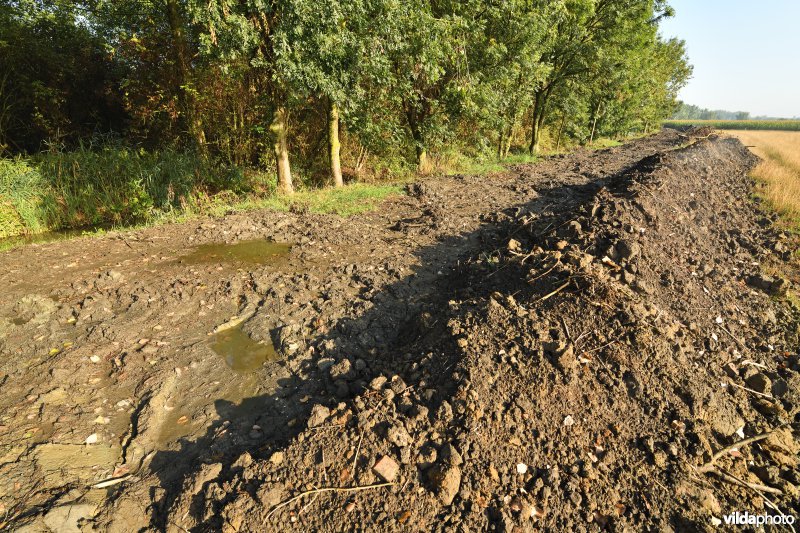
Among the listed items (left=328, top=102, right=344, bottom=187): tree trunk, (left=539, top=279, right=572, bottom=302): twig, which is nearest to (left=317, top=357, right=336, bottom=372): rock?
(left=539, top=279, right=572, bottom=302): twig

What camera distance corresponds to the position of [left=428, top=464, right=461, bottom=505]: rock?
2.20 metres

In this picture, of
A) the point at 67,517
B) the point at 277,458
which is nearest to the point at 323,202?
the point at 277,458

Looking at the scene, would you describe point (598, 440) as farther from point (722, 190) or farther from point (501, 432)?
point (722, 190)

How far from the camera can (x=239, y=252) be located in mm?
6082

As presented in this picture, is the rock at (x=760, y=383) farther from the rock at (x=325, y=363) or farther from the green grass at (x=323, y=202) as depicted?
the green grass at (x=323, y=202)

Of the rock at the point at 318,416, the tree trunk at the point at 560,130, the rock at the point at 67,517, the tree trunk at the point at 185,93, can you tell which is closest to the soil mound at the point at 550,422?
the rock at the point at 318,416

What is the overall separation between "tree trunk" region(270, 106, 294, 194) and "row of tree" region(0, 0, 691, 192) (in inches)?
1.4

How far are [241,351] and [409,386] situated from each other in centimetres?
202

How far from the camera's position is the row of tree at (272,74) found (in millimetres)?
7113

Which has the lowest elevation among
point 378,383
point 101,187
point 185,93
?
point 378,383

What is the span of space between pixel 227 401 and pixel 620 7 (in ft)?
66.0

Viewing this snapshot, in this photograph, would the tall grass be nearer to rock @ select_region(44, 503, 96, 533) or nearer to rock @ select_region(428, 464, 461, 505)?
rock @ select_region(44, 503, 96, 533)

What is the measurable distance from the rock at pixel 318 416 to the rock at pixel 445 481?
824mm

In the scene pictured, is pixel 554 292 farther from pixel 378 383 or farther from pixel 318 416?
pixel 318 416
